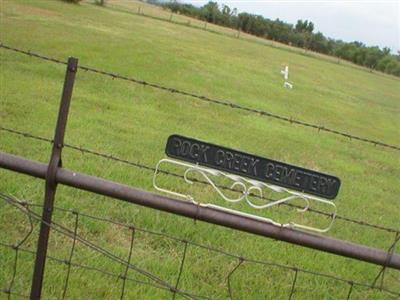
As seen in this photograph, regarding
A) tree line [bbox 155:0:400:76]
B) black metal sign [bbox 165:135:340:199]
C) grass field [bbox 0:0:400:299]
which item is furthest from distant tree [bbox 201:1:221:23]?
black metal sign [bbox 165:135:340:199]

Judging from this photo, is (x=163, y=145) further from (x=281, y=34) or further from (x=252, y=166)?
(x=281, y=34)

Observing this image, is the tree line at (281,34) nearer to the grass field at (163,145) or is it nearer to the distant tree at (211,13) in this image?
the distant tree at (211,13)

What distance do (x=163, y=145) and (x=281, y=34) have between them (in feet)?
177

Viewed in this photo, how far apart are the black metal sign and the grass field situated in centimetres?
148

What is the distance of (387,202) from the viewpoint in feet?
24.0


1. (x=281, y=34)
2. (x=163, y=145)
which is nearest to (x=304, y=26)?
(x=281, y=34)

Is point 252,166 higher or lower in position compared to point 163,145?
higher

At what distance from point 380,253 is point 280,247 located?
7.61 feet

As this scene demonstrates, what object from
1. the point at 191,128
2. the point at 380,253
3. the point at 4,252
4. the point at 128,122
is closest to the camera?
the point at 380,253

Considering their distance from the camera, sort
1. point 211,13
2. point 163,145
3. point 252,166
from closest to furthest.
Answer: point 252,166 → point 163,145 → point 211,13

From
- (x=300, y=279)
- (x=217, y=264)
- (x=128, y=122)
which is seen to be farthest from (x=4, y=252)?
(x=128, y=122)

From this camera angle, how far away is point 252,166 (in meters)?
2.35

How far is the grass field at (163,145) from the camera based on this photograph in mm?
4008

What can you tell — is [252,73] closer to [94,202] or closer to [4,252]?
[94,202]
